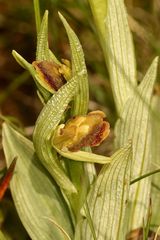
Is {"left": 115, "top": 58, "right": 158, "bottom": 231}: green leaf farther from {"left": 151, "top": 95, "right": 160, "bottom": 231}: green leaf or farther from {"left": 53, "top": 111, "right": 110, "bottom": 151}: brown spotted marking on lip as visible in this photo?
{"left": 53, "top": 111, "right": 110, "bottom": 151}: brown spotted marking on lip

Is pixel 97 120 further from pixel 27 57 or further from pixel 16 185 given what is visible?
pixel 27 57

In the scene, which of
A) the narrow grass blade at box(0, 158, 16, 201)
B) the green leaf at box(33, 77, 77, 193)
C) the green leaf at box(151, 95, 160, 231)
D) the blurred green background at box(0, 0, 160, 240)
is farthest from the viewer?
Answer: the blurred green background at box(0, 0, 160, 240)

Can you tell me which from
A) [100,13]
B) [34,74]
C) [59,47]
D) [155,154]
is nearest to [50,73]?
[34,74]

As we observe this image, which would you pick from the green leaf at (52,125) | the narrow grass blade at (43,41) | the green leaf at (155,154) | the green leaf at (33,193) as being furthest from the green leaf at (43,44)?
the green leaf at (155,154)

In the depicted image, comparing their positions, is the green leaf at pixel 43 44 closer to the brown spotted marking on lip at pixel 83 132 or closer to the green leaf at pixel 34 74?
the green leaf at pixel 34 74

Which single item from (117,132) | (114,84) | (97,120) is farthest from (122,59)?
(97,120)

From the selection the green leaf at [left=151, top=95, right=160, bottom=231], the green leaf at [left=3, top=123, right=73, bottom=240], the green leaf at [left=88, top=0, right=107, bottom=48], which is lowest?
the green leaf at [left=151, top=95, right=160, bottom=231]

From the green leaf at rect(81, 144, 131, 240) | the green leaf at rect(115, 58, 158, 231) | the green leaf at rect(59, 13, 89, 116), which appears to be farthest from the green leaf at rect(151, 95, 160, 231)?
the green leaf at rect(59, 13, 89, 116)
